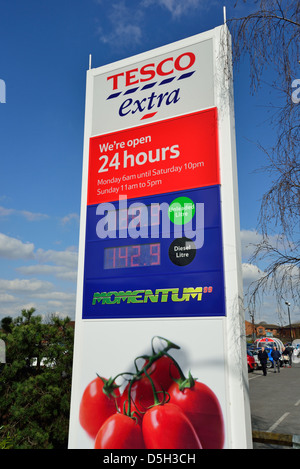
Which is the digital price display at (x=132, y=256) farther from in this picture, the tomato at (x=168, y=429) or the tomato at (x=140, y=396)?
the tomato at (x=168, y=429)

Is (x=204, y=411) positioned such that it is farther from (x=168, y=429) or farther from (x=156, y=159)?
(x=156, y=159)

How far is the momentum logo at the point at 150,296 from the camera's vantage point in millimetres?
5250

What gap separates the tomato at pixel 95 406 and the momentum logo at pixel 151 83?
4.22m

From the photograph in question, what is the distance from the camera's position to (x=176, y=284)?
5.37 metres

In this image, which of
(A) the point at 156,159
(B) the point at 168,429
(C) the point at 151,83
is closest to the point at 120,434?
(B) the point at 168,429

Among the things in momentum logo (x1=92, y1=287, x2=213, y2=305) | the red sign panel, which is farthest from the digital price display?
the red sign panel

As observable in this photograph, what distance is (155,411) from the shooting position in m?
5.03

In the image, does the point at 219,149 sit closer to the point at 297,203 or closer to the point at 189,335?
the point at 297,203

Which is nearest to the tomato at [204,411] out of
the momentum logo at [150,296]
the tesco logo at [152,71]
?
the momentum logo at [150,296]

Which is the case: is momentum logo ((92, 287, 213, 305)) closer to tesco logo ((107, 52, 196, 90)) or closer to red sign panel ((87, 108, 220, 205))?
red sign panel ((87, 108, 220, 205))

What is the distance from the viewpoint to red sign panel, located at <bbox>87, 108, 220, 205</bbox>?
570 cm

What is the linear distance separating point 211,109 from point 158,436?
458cm

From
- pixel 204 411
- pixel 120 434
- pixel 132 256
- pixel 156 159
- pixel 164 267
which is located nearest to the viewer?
pixel 204 411

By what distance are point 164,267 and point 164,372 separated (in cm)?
141
